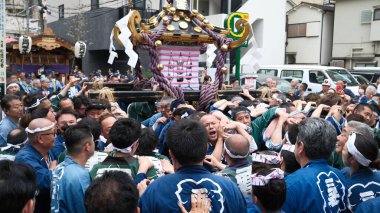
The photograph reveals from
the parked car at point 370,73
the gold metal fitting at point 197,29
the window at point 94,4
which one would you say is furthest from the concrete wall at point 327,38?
the gold metal fitting at point 197,29

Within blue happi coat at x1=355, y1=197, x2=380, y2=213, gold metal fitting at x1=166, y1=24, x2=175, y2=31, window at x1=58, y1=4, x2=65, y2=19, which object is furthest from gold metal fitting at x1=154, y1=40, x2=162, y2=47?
window at x1=58, y1=4, x2=65, y2=19

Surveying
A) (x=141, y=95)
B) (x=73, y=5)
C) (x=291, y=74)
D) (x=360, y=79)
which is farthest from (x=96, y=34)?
(x=141, y=95)

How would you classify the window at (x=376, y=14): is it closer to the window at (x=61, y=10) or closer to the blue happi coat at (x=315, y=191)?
the window at (x=61, y=10)

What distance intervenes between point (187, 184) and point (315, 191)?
0.98m

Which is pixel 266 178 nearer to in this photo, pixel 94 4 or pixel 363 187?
pixel 363 187

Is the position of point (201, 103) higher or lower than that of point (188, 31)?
lower

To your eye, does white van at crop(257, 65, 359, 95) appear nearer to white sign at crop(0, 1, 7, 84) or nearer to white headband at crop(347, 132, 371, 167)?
white sign at crop(0, 1, 7, 84)

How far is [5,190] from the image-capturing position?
187 centimetres

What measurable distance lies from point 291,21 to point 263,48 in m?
3.90

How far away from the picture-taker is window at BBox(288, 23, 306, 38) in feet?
79.4

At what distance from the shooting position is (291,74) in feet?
49.7

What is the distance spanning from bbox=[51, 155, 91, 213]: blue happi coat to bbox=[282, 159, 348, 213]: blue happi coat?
1.39 m

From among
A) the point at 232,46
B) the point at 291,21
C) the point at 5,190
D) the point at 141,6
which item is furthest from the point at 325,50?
the point at 5,190

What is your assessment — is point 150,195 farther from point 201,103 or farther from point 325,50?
point 325,50
